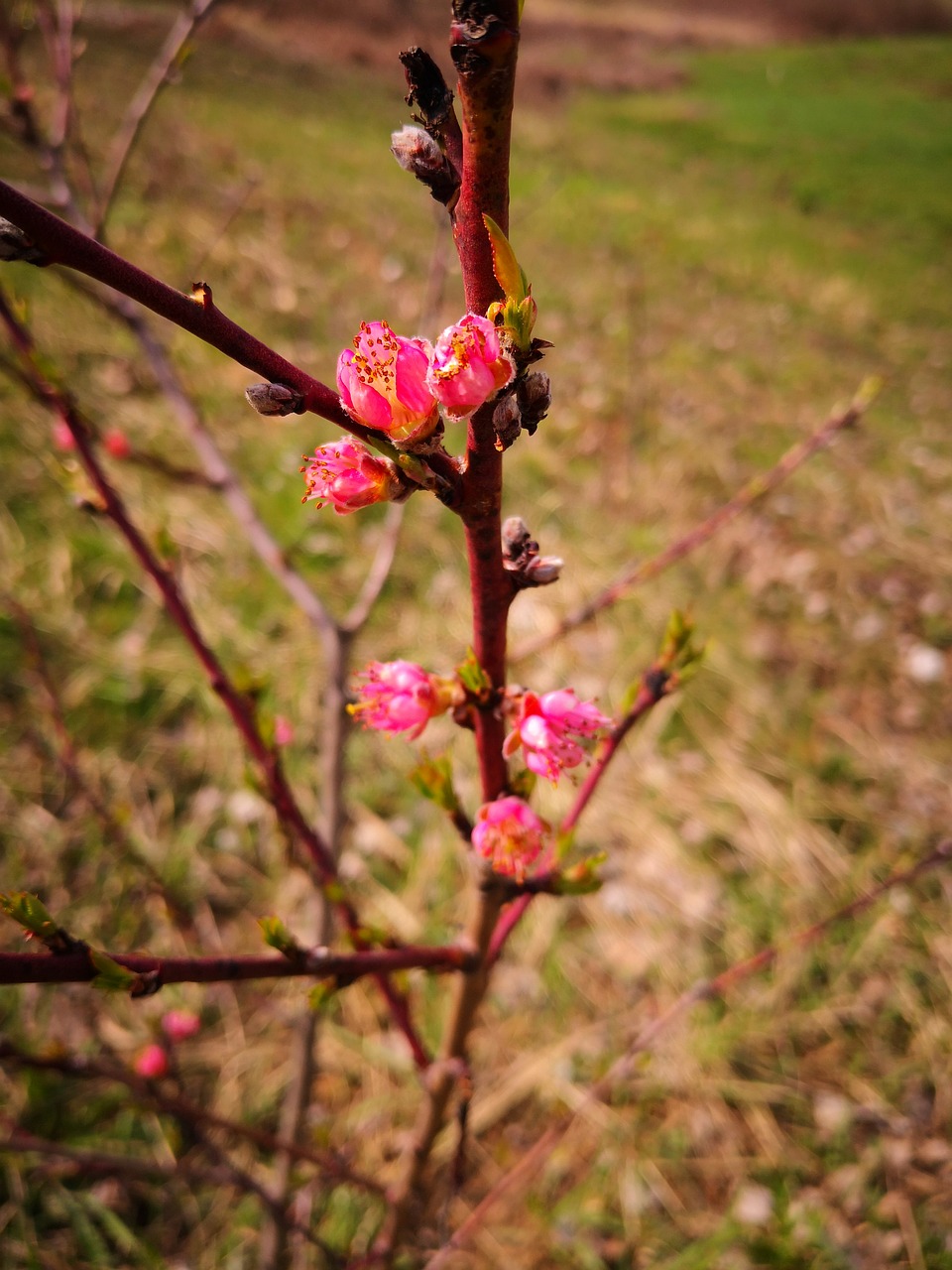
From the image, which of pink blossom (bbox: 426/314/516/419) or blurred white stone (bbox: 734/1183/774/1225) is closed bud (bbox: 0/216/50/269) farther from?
blurred white stone (bbox: 734/1183/774/1225)

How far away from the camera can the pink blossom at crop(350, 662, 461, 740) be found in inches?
27.3

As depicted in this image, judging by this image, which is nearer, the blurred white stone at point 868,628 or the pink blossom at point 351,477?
the pink blossom at point 351,477

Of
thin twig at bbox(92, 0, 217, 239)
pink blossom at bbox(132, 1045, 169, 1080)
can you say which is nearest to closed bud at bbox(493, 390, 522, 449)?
thin twig at bbox(92, 0, 217, 239)

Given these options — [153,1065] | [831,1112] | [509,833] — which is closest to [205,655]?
[509,833]

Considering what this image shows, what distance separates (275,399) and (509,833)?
0.46 m

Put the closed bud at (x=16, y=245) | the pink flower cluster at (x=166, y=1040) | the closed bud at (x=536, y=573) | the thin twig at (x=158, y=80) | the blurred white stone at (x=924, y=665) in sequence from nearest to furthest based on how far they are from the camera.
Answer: the closed bud at (x=16, y=245)
the closed bud at (x=536, y=573)
the thin twig at (x=158, y=80)
the pink flower cluster at (x=166, y=1040)
the blurred white stone at (x=924, y=665)

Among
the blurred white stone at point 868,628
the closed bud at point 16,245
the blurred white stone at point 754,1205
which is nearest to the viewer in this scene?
the closed bud at point 16,245

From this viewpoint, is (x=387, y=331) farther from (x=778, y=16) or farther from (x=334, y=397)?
(x=778, y=16)

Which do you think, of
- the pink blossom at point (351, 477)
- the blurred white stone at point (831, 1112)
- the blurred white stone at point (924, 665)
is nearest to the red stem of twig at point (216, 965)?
the pink blossom at point (351, 477)

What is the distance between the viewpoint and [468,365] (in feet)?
1.53

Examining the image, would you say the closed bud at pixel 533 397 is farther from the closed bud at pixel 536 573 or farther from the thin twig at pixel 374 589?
the thin twig at pixel 374 589

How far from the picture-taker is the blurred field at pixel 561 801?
6.23 ft

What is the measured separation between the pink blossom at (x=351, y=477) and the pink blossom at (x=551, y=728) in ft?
0.84

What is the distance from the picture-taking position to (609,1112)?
203cm
